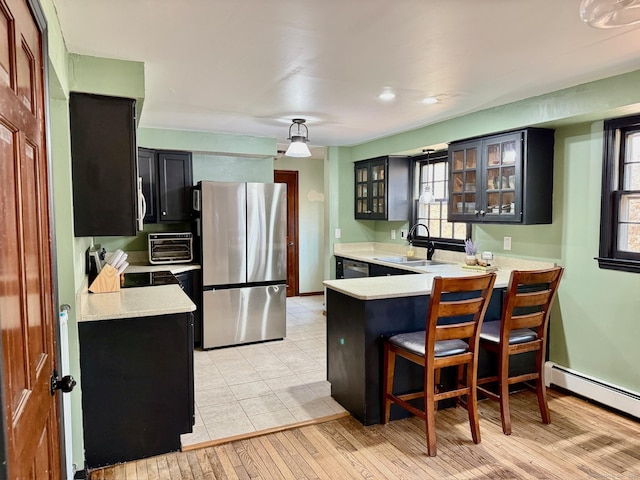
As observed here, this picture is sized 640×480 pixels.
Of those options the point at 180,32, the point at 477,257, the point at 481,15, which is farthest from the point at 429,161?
the point at 180,32

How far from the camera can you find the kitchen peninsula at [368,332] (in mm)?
2885

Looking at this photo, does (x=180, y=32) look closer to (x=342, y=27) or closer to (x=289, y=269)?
(x=342, y=27)

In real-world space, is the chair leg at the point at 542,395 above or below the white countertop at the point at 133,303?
below

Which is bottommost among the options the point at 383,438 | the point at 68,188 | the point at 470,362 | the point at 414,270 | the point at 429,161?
the point at 383,438

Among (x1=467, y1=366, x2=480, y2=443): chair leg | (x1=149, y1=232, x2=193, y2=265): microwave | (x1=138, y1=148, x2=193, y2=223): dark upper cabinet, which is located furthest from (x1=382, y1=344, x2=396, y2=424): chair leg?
(x1=138, y1=148, x2=193, y2=223): dark upper cabinet

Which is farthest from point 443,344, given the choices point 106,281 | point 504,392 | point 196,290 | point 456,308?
point 196,290

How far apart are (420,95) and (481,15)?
136 cm

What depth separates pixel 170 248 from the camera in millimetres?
4570

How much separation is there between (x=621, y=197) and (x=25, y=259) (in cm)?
351

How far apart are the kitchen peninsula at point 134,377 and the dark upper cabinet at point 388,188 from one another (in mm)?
3236

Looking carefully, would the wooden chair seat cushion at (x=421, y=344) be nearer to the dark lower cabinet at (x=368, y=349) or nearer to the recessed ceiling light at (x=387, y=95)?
the dark lower cabinet at (x=368, y=349)

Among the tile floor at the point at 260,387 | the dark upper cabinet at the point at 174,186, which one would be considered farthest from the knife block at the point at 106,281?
the dark upper cabinet at the point at 174,186

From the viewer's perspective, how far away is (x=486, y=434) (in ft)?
9.27

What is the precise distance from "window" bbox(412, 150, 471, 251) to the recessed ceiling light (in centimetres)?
158
